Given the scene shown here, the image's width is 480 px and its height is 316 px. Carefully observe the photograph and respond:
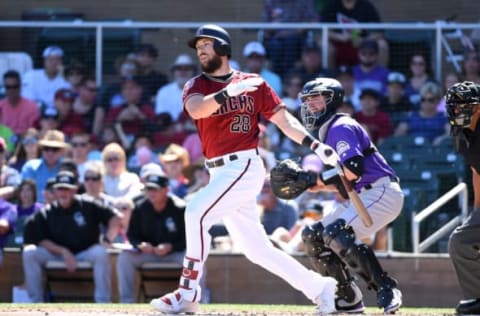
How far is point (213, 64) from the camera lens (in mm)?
7770

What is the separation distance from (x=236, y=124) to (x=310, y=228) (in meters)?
0.87

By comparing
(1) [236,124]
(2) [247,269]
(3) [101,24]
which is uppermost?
(3) [101,24]

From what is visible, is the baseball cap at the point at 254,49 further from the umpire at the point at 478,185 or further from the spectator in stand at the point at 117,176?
the umpire at the point at 478,185

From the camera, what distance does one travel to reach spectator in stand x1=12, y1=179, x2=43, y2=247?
39.7 ft

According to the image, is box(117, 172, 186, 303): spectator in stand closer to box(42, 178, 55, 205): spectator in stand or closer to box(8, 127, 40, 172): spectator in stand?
box(42, 178, 55, 205): spectator in stand

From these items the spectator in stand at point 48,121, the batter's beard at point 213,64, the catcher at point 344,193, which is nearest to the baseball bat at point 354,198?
the catcher at point 344,193

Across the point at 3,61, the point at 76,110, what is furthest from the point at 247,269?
the point at 3,61

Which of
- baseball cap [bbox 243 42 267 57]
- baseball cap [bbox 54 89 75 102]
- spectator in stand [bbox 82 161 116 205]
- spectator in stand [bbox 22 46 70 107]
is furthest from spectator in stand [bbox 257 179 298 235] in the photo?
spectator in stand [bbox 22 46 70 107]

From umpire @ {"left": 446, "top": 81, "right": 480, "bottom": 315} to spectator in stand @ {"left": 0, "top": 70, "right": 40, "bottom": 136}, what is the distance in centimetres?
724

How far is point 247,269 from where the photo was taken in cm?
1167

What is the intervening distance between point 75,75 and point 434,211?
15.3 ft

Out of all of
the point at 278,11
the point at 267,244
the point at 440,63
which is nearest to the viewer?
the point at 267,244

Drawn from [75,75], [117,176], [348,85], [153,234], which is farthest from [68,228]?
[348,85]

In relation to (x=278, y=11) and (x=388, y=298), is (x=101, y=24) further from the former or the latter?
(x=388, y=298)
